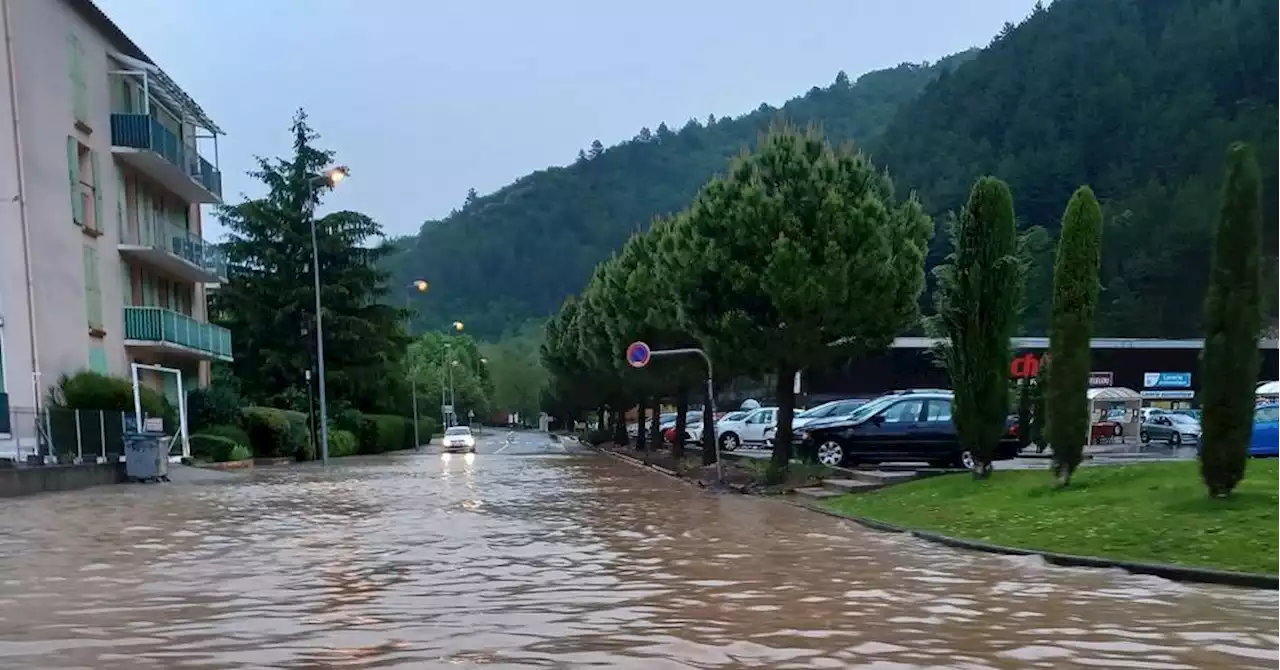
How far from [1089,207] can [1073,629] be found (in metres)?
9.85

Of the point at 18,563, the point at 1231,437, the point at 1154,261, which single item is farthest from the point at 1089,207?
the point at 1154,261

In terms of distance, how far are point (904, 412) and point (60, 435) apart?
62.1ft

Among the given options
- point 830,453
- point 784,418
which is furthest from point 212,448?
point 830,453

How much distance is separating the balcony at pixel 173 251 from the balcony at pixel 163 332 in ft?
6.06

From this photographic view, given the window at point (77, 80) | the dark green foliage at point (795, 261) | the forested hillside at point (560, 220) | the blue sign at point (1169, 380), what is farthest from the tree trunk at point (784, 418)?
the forested hillside at point (560, 220)

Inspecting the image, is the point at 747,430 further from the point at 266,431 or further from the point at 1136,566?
the point at 1136,566

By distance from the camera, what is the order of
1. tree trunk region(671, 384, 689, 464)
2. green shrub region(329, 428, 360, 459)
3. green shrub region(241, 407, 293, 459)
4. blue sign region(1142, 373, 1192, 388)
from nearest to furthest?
1. tree trunk region(671, 384, 689, 464)
2. green shrub region(241, 407, 293, 459)
3. green shrub region(329, 428, 360, 459)
4. blue sign region(1142, 373, 1192, 388)

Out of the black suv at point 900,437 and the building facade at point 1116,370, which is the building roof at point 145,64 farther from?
the building facade at point 1116,370

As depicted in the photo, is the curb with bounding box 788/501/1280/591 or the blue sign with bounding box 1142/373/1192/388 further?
the blue sign with bounding box 1142/373/1192/388

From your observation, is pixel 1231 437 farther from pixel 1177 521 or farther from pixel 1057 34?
pixel 1057 34

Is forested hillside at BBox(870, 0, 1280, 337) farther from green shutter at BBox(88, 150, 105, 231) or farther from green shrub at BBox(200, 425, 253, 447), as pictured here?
green shutter at BBox(88, 150, 105, 231)

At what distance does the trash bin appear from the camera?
1007 inches

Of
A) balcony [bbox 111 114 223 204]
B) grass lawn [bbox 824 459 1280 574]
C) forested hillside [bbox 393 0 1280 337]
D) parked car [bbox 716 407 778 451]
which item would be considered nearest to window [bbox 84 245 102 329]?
balcony [bbox 111 114 223 204]

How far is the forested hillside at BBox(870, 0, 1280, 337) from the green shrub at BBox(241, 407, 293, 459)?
55.0 metres
